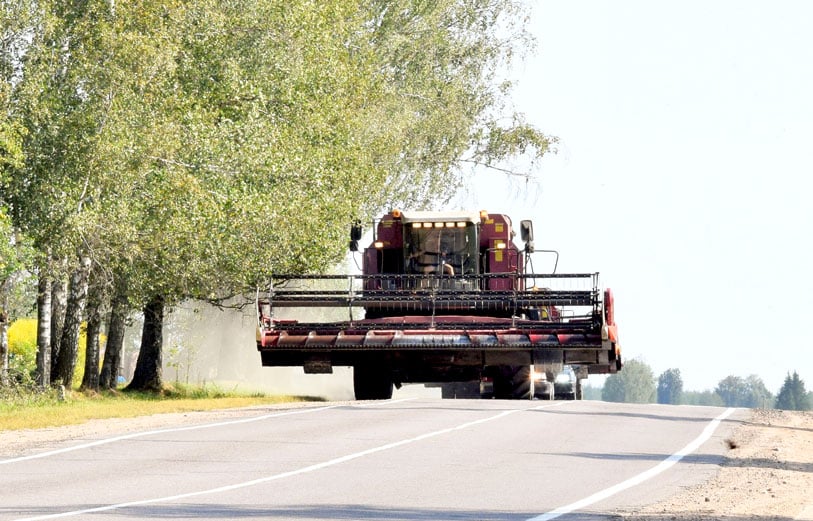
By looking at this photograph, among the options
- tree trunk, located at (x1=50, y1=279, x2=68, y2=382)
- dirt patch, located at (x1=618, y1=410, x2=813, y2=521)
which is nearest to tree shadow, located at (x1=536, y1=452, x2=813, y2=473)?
dirt patch, located at (x1=618, y1=410, x2=813, y2=521)

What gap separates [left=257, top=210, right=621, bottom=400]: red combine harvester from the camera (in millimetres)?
25766

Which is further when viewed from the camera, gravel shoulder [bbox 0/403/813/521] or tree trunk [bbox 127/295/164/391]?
tree trunk [bbox 127/295/164/391]

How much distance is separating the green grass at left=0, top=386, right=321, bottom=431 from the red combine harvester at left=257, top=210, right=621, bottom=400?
9.30 feet

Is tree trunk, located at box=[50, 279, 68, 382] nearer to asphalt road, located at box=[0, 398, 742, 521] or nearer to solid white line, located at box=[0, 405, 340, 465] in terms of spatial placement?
solid white line, located at box=[0, 405, 340, 465]

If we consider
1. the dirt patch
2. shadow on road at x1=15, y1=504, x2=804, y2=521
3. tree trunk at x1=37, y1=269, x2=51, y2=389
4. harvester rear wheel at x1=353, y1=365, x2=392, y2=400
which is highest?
tree trunk at x1=37, y1=269, x2=51, y2=389

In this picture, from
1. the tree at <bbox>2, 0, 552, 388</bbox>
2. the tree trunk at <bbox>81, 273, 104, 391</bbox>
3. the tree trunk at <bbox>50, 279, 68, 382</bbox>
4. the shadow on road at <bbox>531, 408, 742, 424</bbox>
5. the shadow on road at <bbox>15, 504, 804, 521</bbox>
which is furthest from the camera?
the tree trunk at <bbox>50, 279, 68, 382</bbox>

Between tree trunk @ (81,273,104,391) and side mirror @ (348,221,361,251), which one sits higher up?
side mirror @ (348,221,361,251)

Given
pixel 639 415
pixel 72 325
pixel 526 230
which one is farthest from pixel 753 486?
pixel 72 325

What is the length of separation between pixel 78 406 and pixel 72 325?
4.32 meters

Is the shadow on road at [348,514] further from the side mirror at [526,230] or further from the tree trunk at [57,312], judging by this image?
the tree trunk at [57,312]

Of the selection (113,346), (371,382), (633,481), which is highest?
(113,346)

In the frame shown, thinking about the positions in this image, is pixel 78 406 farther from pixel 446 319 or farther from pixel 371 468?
pixel 371 468

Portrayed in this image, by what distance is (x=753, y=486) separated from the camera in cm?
1410

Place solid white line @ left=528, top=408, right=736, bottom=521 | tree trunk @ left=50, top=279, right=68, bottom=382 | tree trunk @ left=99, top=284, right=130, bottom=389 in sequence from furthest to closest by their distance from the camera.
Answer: tree trunk @ left=99, top=284, right=130, bottom=389 → tree trunk @ left=50, top=279, right=68, bottom=382 → solid white line @ left=528, top=408, right=736, bottom=521
